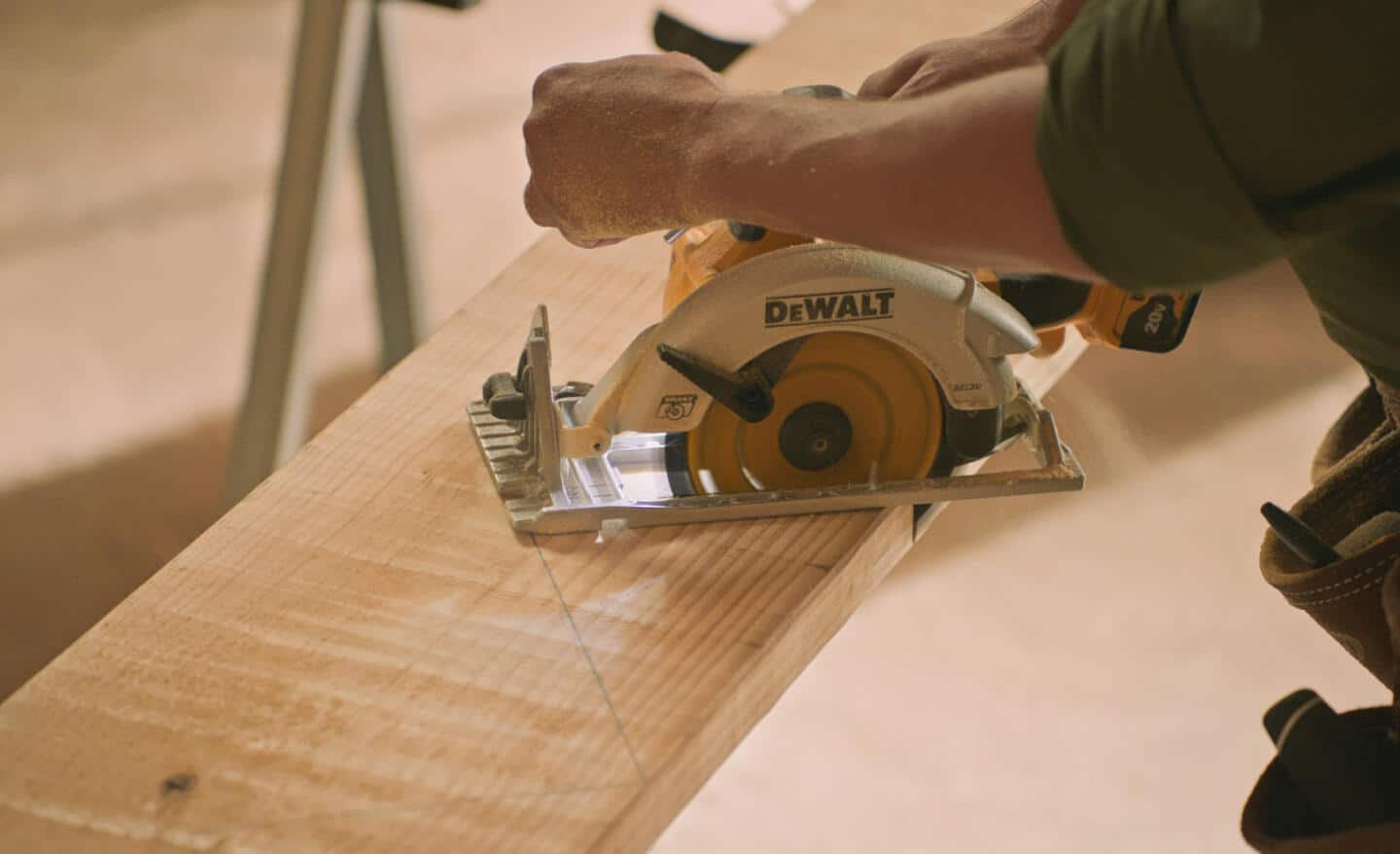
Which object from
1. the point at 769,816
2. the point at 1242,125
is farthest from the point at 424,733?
the point at 769,816

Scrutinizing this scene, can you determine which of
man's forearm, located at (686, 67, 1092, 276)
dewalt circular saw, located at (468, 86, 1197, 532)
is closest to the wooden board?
dewalt circular saw, located at (468, 86, 1197, 532)

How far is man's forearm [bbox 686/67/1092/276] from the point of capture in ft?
2.89

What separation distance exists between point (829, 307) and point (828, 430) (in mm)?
130

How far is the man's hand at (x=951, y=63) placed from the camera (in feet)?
4.23

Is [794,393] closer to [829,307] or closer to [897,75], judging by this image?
[829,307]

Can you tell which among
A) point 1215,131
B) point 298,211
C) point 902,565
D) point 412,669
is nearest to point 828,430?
point 412,669

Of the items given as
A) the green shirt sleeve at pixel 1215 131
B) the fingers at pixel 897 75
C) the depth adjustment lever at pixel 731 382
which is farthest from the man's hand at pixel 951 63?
the green shirt sleeve at pixel 1215 131

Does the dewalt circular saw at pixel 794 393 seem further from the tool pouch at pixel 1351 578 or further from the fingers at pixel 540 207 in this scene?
the tool pouch at pixel 1351 578

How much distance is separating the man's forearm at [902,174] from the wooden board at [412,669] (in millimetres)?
331

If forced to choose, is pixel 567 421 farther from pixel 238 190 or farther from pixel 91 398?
pixel 238 190

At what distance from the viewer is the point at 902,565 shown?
2.31 metres

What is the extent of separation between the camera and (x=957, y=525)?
2.33 metres

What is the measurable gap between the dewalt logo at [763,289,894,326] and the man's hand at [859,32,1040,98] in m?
0.21

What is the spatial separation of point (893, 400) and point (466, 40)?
10.8 ft
